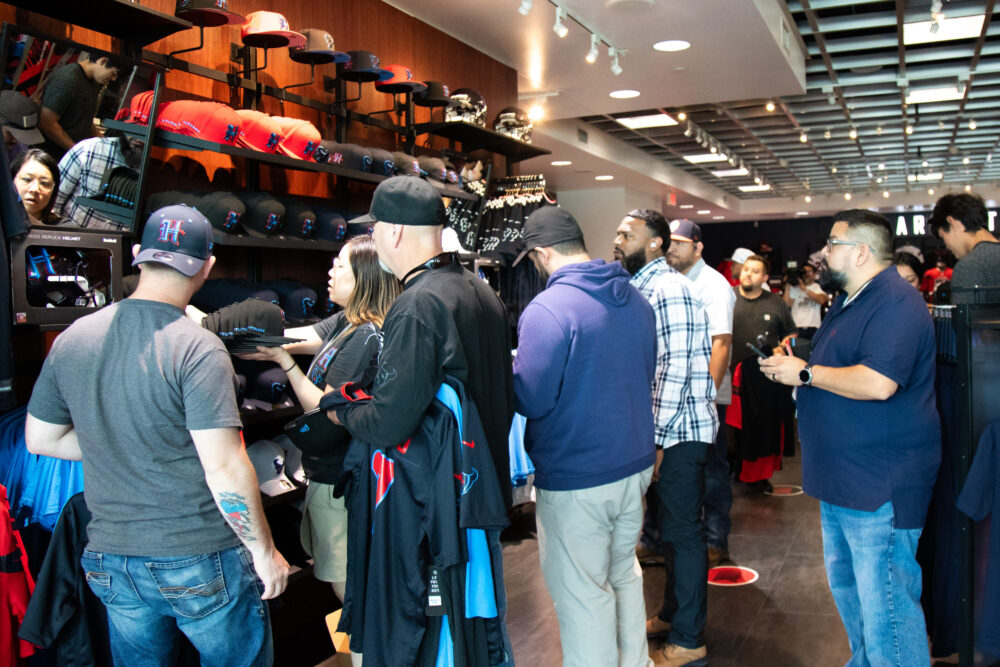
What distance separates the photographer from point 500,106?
243 inches

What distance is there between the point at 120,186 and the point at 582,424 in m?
1.81

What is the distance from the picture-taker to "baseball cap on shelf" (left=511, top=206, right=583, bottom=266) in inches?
104

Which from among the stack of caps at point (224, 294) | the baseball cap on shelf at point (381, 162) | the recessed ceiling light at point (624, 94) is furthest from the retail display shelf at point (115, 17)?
the recessed ceiling light at point (624, 94)

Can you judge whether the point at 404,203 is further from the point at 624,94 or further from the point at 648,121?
the point at 648,121

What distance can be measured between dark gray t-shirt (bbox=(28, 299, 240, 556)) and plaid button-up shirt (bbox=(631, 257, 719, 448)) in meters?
1.73

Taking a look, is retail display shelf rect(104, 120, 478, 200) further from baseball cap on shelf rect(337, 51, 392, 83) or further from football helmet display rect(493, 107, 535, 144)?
football helmet display rect(493, 107, 535, 144)

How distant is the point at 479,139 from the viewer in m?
5.48

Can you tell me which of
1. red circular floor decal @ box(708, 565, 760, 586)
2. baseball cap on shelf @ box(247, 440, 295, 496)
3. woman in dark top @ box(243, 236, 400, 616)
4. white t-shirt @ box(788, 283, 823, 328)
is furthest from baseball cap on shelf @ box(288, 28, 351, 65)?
white t-shirt @ box(788, 283, 823, 328)

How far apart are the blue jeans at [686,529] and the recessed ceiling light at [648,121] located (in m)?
6.78

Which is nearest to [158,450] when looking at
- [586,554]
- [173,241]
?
[173,241]

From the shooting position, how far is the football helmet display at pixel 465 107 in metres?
5.02

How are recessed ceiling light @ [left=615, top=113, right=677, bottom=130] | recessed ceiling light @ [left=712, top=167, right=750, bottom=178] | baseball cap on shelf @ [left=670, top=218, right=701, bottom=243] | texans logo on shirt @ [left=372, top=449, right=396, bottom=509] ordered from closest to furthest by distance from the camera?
texans logo on shirt @ [left=372, top=449, right=396, bottom=509] < baseball cap on shelf @ [left=670, top=218, right=701, bottom=243] < recessed ceiling light @ [left=615, top=113, right=677, bottom=130] < recessed ceiling light @ [left=712, top=167, right=750, bottom=178]

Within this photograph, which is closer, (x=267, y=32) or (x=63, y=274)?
(x=63, y=274)

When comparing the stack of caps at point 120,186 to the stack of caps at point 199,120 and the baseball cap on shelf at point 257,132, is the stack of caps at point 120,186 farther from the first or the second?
the baseball cap on shelf at point 257,132
